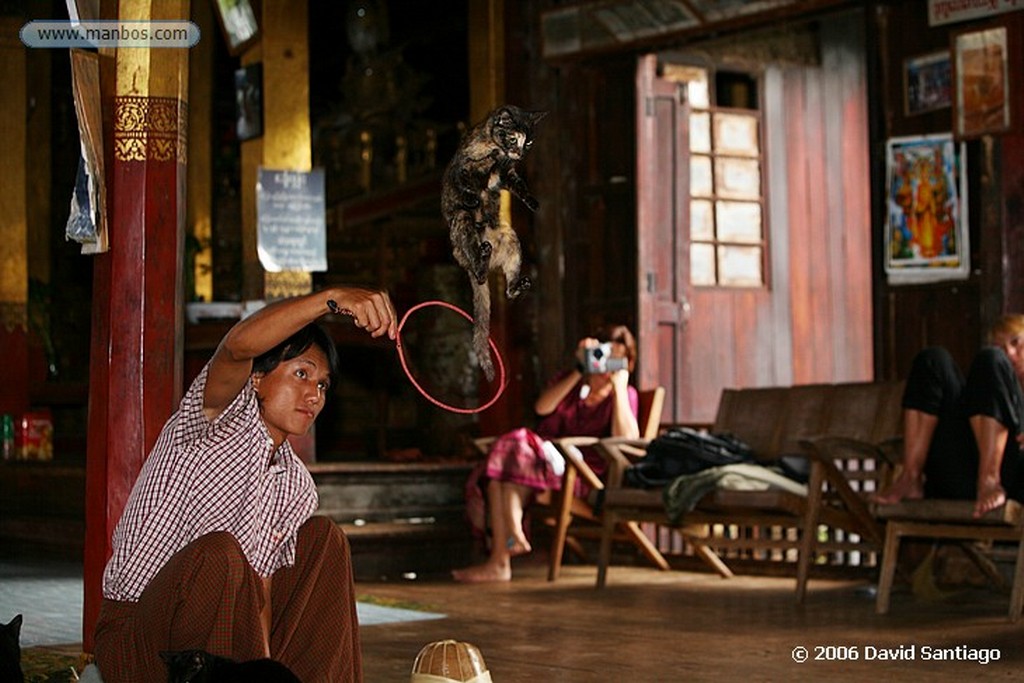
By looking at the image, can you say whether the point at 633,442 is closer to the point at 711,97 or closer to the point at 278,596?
the point at 711,97

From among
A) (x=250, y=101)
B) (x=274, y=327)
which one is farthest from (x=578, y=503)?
(x=274, y=327)

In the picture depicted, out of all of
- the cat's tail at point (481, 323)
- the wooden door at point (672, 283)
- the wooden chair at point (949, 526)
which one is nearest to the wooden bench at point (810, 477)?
the wooden chair at point (949, 526)

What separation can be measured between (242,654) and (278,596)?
33 centimetres

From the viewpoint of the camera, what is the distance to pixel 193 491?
9.88ft

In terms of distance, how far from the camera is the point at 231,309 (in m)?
8.47

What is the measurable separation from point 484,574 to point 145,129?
132 inches

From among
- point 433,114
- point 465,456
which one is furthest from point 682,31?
point 433,114

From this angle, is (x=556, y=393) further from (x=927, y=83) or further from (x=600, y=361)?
(x=927, y=83)

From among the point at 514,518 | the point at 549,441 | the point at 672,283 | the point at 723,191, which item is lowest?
the point at 514,518

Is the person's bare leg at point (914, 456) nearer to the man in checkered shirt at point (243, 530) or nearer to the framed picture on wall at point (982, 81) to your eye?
the framed picture on wall at point (982, 81)

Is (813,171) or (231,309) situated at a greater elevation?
(813,171)

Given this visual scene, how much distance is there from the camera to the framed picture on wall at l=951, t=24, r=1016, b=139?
258 inches

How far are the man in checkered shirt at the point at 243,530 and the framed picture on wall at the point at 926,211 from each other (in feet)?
15.1

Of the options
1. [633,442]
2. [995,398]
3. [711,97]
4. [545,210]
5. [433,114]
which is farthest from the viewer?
[433,114]
